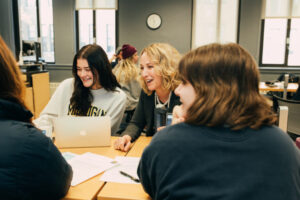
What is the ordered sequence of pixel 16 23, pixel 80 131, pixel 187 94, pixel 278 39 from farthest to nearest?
pixel 16 23, pixel 278 39, pixel 80 131, pixel 187 94

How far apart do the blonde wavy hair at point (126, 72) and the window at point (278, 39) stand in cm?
366

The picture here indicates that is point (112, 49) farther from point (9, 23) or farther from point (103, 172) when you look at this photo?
point (103, 172)

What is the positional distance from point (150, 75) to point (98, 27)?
4.60 m

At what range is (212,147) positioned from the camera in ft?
2.18

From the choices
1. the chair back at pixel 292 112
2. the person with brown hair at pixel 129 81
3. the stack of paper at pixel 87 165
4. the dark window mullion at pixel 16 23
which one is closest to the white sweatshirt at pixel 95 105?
the stack of paper at pixel 87 165

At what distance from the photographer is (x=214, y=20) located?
5.61 metres

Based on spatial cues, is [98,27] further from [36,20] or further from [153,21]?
[36,20]

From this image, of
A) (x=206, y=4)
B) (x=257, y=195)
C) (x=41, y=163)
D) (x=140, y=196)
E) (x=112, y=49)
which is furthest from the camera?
(x=112, y=49)

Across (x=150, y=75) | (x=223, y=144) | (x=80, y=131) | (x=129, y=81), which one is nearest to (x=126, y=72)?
(x=129, y=81)

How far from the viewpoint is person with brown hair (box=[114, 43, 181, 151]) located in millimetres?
1747

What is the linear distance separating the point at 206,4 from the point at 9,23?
A: 172 inches

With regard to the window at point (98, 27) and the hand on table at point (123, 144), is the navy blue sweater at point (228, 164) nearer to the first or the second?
the hand on table at point (123, 144)

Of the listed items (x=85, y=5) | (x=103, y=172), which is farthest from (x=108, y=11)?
(x=103, y=172)

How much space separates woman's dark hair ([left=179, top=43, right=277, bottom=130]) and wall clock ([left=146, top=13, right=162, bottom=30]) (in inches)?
203
